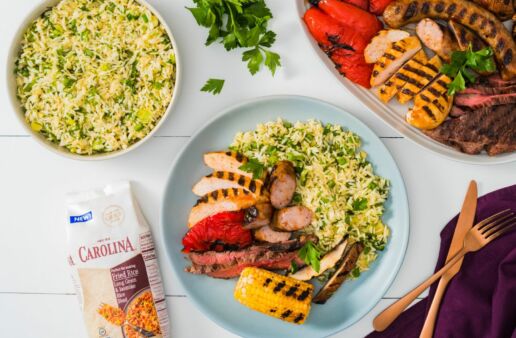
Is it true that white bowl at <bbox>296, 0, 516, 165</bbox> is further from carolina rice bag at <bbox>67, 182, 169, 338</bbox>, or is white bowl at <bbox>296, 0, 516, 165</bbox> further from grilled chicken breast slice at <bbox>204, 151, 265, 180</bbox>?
carolina rice bag at <bbox>67, 182, 169, 338</bbox>

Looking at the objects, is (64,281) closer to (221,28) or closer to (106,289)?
(106,289)

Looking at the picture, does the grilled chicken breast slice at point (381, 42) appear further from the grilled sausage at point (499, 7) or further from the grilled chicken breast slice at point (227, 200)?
the grilled chicken breast slice at point (227, 200)

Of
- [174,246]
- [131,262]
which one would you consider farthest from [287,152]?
[131,262]

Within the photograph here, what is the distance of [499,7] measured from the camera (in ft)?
9.35

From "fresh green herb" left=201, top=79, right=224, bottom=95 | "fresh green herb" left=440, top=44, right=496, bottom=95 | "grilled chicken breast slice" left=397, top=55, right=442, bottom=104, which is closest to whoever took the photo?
"fresh green herb" left=440, top=44, right=496, bottom=95

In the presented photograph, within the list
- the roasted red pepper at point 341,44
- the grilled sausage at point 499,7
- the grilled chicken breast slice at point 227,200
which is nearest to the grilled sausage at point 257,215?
the grilled chicken breast slice at point 227,200

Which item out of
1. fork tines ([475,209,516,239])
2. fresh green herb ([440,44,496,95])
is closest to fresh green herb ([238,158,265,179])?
fresh green herb ([440,44,496,95])

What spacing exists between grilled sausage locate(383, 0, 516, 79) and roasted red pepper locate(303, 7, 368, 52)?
195mm

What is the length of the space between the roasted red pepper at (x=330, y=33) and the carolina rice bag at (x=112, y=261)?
4.36 feet

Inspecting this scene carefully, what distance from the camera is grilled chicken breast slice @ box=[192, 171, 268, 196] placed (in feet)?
9.70

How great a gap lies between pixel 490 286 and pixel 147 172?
2.01 metres

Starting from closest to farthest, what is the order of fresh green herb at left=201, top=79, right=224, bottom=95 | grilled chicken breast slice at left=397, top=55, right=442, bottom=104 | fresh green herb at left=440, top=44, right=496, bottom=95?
1. fresh green herb at left=440, top=44, right=496, bottom=95
2. grilled chicken breast slice at left=397, top=55, right=442, bottom=104
3. fresh green herb at left=201, top=79, right=224, bottom=95

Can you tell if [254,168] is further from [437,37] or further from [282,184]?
[437,37]

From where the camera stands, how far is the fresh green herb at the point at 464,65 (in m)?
2.82
